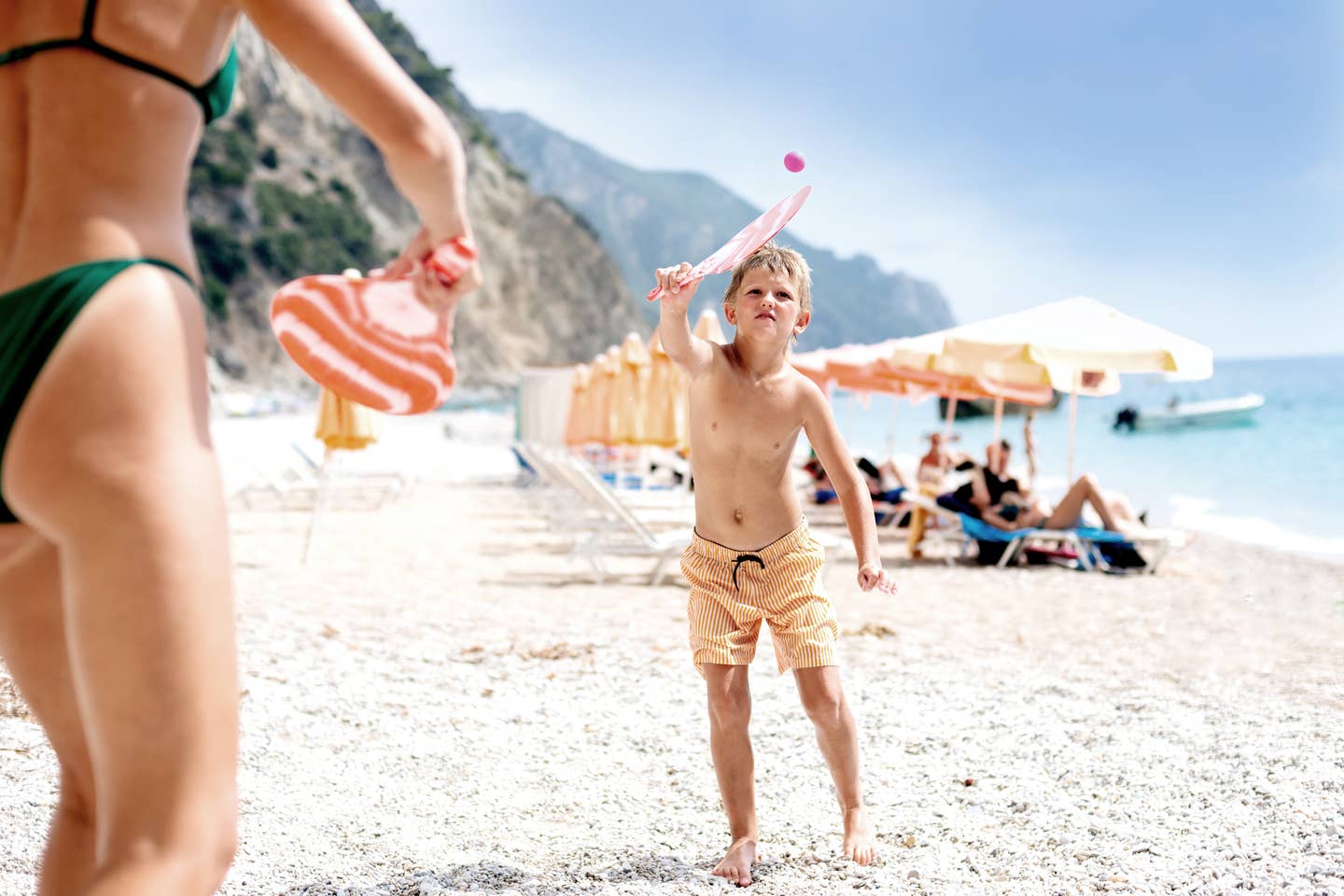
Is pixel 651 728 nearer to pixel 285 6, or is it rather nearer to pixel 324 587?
pixel 285 6

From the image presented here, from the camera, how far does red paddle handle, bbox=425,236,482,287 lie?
1341mm

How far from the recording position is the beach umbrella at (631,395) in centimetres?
1258

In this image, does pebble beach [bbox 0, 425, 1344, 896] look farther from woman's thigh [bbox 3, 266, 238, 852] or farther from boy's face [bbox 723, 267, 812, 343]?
woman's thigh [bbox 3, 266, 238, 852]

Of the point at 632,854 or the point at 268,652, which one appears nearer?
the point at 632,854

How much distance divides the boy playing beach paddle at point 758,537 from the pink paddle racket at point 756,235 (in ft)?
0.89

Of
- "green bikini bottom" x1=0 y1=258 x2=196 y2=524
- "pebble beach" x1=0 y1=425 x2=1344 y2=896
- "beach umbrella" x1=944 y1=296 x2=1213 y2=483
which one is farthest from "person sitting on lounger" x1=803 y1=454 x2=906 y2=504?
"green bikini bottom" x1=0 y1=258 x2=196 y2=524

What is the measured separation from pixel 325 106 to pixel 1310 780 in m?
78.8

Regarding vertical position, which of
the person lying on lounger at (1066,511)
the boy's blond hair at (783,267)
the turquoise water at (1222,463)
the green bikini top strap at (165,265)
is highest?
the boy's blond hair at (783,267)

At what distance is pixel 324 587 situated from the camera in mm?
7875

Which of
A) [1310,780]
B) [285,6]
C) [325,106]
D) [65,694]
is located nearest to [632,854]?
[65,694]

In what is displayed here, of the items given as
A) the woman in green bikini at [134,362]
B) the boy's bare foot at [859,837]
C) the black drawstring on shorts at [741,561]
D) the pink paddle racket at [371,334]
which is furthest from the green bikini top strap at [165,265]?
the boy's bare foot at [859,837]

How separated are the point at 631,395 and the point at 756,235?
10.2 m

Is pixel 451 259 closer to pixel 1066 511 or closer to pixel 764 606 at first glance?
pixel 764 606

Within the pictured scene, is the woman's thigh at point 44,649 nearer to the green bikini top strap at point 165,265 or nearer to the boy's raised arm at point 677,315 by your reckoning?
the green bikini top strap at point 165,265
